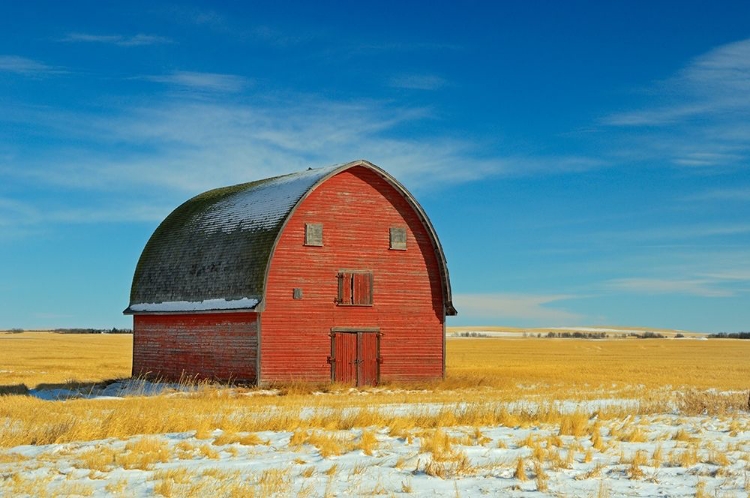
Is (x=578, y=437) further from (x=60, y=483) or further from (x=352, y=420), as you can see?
(x=60, y=483)

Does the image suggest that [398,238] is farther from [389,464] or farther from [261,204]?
[389,464]

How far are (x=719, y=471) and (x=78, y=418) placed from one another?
10508mm

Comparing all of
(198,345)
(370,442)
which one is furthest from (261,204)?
(370,442)

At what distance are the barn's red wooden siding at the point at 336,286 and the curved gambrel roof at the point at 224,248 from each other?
1.45ft

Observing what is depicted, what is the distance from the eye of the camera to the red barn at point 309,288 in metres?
30.8

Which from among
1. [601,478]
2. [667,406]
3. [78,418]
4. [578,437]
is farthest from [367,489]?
[667,406]

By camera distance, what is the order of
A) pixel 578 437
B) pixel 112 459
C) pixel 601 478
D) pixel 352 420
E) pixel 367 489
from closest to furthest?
pixel 367 489 → pixel 601 478 → pixel 112 459 → pixel 578 437 → pixel 352 420

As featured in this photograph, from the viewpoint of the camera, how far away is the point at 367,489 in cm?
1051

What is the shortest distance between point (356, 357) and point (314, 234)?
4.67 m

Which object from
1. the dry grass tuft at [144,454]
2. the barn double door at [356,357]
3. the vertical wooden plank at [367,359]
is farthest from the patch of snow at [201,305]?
the dry grass tuft at [144,454]

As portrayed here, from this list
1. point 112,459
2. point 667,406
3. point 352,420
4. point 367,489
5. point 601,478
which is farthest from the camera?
point 667,406

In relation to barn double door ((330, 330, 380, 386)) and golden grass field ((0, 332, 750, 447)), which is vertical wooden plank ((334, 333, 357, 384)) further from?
golden grass field ((0, 332, 750, 447))

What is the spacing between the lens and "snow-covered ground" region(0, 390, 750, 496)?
10.5 metres

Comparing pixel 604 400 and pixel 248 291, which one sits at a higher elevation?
pixel 248 291
